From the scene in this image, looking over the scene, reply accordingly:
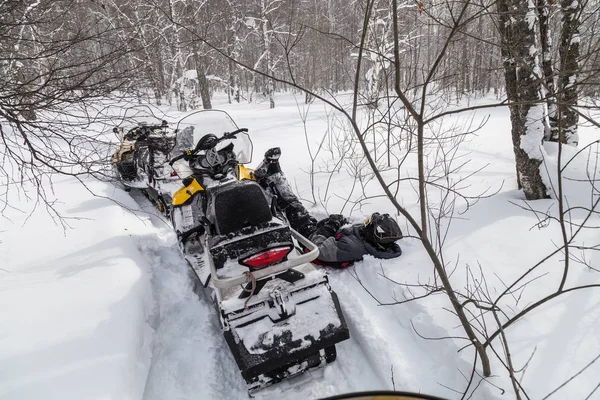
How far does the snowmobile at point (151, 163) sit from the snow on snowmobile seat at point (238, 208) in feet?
7.77

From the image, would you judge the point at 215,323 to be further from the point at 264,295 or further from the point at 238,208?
the point at 238,208

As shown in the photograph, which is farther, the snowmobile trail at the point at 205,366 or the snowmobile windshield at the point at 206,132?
the snowmobile windshield at the point at 206,132

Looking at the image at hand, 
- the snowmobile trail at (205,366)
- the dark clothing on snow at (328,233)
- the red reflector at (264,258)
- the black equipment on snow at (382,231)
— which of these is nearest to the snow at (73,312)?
the snowmobile trail at (205,366)

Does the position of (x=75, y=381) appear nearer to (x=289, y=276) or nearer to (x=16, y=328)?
(x=16, y=328)

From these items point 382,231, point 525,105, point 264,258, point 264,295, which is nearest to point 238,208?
point 264,258

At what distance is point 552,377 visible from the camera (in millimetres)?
1933

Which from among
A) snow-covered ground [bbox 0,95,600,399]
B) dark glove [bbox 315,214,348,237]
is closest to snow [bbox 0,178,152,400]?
snow-covered ground [bbox 0,95,600,399]

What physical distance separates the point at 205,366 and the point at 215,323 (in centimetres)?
46

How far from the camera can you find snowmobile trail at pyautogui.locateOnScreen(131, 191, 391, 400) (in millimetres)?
2418

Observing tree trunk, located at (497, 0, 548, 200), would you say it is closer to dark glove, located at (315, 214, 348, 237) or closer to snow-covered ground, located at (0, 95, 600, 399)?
snow-covered ground, located at (0, 95, 600, 399)

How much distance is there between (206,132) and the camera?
3.79 metres

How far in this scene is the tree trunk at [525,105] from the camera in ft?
12.2

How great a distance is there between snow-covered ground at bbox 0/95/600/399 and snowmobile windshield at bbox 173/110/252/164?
992mm

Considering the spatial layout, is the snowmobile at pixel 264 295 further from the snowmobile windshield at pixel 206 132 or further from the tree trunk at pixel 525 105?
the tree trunk at pixel 525 105
